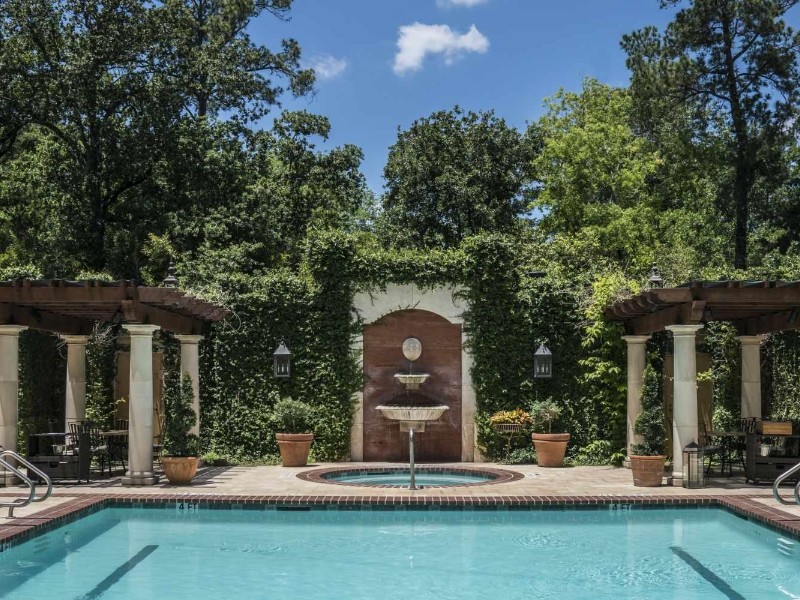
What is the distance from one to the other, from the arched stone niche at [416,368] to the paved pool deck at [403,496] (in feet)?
11.5

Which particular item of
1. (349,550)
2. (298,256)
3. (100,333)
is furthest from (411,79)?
(349,550)

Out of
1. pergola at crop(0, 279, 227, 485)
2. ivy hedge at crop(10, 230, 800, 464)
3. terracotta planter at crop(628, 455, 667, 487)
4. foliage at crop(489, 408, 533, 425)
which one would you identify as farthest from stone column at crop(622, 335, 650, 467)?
pergola at crop(0, 279, 227, 485)

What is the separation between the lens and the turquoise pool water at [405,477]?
47.7 ft

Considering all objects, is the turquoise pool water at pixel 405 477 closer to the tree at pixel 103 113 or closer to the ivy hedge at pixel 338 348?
the ivy hedge at pixel 338 348

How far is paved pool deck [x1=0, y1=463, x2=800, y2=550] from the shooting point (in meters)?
10.4

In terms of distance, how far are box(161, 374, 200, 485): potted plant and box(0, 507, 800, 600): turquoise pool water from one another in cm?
155

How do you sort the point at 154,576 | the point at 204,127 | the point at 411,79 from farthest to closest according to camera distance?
the point at 411,79 → the point at 204,127 → the point at 154,576

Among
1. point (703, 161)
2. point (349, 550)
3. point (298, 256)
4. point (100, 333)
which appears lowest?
point (349, 550)

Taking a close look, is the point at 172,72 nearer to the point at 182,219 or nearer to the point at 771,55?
the point at 182,219

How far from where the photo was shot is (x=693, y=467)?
1242 centimetres

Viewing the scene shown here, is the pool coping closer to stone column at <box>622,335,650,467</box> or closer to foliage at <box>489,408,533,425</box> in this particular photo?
stone column at <box>622,335,650,467</box>

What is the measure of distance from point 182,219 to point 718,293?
51.5 feet

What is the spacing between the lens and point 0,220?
2578 centimetres

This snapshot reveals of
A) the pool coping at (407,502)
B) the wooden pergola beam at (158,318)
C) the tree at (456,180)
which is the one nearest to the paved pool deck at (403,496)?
the pool coping at (407,502)
